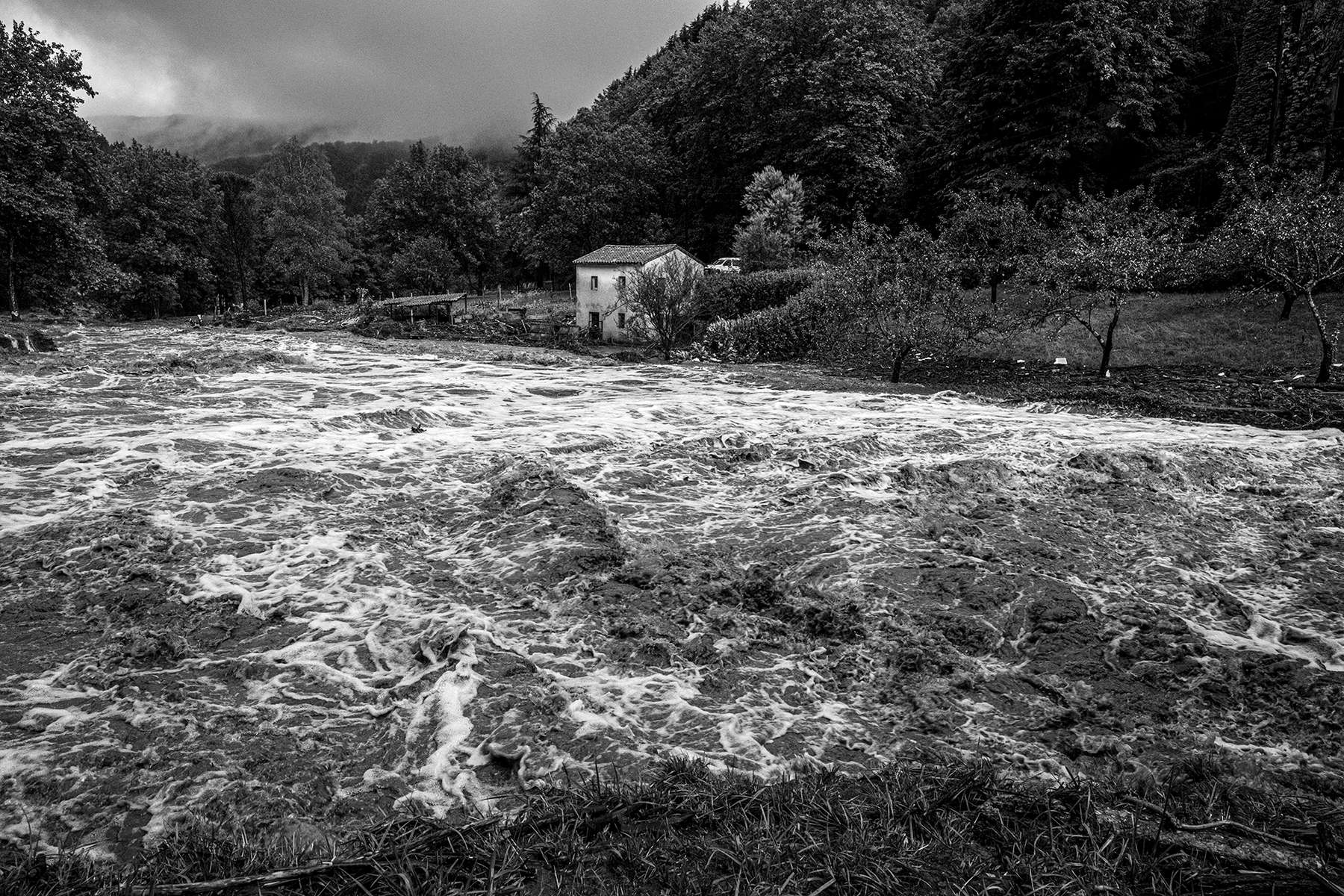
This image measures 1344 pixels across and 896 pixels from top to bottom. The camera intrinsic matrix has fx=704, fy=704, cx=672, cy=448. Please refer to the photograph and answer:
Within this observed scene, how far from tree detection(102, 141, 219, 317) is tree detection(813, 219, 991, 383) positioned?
50.0m

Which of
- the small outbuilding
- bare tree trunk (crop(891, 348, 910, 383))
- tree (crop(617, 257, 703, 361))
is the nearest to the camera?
bare tree trunk (crop(891, 348, 910, 383))

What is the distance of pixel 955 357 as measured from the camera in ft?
77.1

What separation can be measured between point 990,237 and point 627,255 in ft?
60.9

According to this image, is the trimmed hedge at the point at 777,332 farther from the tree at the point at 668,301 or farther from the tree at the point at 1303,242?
the tree at the point at 1303,242

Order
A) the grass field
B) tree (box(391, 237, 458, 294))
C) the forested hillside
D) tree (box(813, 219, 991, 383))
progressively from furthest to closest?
tree (box(391, 237, 458, 294)) < the forested hillside < tree (box(813, 219, 991, 383)) < the grass field

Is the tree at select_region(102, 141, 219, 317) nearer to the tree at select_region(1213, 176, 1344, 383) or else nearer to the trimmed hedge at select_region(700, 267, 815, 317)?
the trimmed hedge at select_region(700, 267, 815, 317)

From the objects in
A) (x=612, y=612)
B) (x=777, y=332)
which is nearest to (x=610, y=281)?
(x=777, y=332)

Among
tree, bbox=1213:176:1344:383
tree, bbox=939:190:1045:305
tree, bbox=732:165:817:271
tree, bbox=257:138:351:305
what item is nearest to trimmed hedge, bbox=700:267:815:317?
tree, bbox=732:165:817:271

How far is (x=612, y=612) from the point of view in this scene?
588cm

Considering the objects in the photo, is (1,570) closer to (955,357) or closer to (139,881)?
(139,881)

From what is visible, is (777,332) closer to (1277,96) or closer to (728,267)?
(728,267)

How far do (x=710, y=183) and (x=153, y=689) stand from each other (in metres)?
54.3

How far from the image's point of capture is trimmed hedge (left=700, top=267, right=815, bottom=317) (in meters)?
31.4

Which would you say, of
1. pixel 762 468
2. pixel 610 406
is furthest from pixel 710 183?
pixel 762 468
